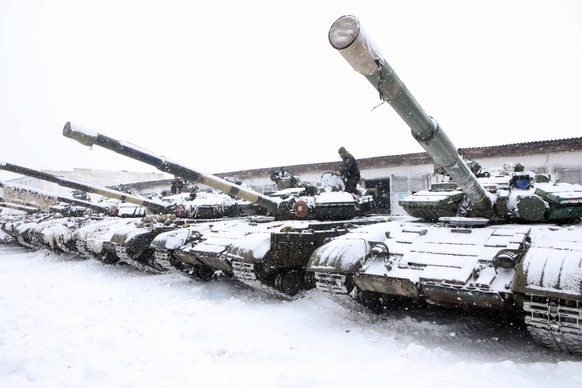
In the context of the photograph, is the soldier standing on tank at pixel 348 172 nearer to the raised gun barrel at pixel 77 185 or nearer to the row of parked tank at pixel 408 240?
the row of parked tank at pixel 408 240

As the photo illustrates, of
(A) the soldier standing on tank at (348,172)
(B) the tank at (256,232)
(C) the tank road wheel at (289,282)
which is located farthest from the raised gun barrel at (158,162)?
(C) the tank road wheel at (289,282)

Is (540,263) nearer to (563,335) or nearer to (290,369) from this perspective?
(563,335)

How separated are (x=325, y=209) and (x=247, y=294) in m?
1.96

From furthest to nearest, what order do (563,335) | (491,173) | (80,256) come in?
(80,256) → (491,173) → (563,335)

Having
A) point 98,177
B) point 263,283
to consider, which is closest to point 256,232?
point 263,283

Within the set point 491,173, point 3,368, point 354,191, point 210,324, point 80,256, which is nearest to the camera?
point 3,368

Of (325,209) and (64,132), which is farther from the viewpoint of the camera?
(325,209)

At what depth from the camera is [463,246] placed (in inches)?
181

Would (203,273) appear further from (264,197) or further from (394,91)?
(394,91)

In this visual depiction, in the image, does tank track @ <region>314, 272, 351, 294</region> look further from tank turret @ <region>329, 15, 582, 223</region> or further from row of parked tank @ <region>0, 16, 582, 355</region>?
tank turret @ <region>329, 15, 582, 223</region>

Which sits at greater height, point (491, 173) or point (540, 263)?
point (491, 173)

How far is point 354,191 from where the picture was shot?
8.32m

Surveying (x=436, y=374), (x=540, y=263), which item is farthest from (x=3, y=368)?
(x=540, y=263)

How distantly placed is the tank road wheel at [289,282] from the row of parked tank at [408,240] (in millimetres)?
16
